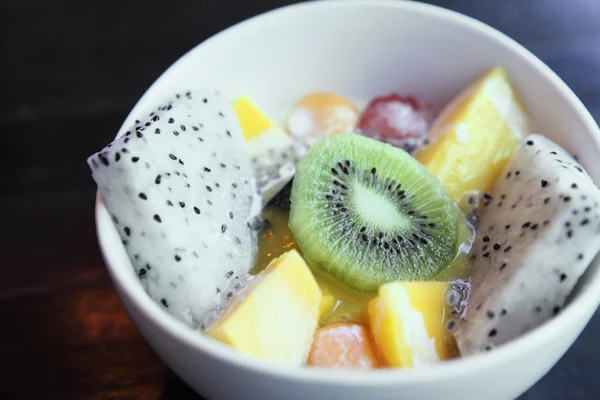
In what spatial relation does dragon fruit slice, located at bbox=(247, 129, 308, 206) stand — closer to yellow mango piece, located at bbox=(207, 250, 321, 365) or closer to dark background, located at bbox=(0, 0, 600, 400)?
yellow mango piece, located at bbox=(207, 250, 321, 365)

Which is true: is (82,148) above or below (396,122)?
below

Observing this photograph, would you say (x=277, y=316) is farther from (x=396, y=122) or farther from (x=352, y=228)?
(x=396, y=122)

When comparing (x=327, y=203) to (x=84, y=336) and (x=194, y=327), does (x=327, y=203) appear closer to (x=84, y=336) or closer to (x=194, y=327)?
(x=194, y=327)

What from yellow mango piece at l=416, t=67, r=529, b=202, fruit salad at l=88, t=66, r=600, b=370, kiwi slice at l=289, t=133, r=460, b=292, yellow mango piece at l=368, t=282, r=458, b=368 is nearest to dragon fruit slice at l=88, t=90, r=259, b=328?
fruit salad at l=88, t=66, r=600, b=370

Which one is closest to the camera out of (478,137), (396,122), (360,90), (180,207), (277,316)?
(277,316)

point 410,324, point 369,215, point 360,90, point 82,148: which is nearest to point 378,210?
point 369,215

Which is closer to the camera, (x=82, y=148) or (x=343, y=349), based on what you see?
(x=343, y=349)
